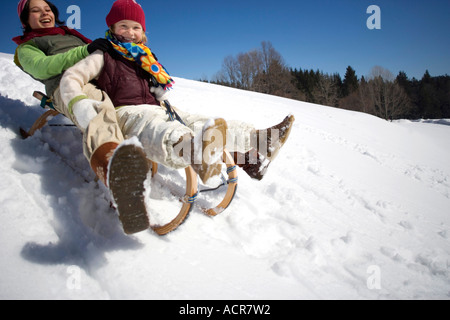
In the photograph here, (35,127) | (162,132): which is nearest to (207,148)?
Result: (162,132)

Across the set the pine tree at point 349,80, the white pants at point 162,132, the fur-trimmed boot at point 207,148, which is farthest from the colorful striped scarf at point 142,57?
the pine tree at point 349,80

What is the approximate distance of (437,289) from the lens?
131 centimetres

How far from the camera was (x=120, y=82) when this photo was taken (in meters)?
1.58

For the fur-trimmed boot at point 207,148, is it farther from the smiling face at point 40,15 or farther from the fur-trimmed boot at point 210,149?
the smiling face at point 40,15

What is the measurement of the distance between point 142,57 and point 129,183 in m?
1.12

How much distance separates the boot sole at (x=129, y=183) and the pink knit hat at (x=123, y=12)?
1.38m

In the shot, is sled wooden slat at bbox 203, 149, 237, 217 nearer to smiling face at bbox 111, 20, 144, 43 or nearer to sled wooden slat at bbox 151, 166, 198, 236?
sled wooden slat at bbox 151, 166, 198, 236

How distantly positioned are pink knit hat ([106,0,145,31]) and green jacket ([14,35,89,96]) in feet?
1.07

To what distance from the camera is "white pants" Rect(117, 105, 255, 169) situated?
112 cm

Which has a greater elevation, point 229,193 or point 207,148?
point 207,148

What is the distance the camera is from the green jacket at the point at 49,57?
5.17ft

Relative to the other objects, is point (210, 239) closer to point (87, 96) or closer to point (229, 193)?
point (229, 193)

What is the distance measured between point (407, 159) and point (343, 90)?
37.0m
